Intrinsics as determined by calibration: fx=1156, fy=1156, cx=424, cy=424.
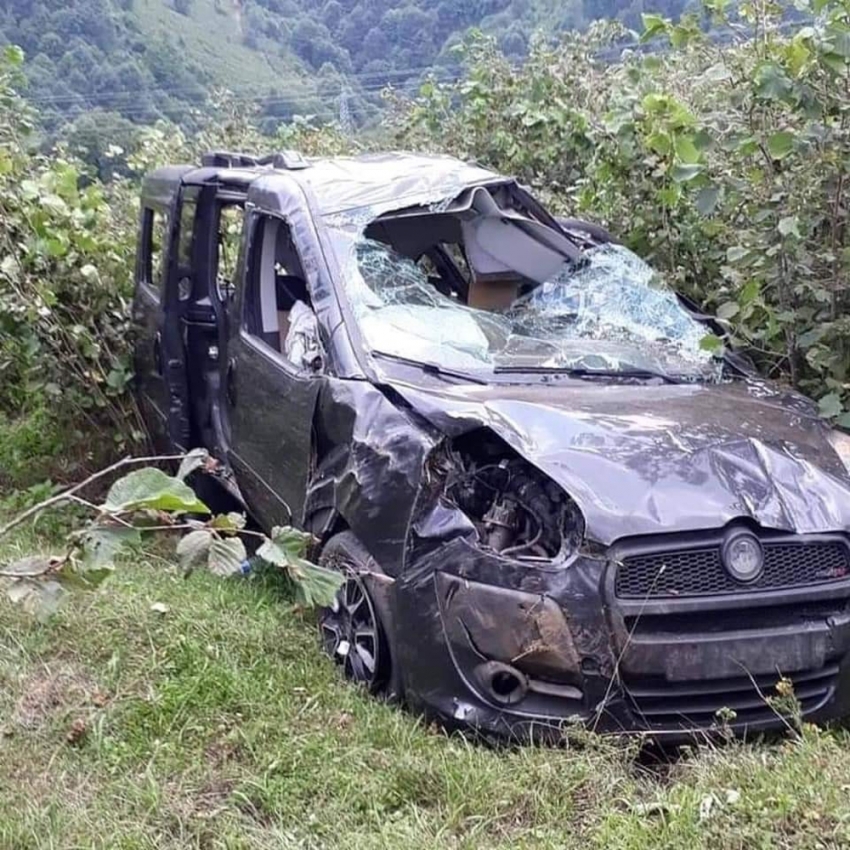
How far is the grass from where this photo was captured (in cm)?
287

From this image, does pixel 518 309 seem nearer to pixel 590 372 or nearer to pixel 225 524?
pixel 590 372

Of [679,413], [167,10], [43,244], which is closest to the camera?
[679,413]

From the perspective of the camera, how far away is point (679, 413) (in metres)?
3.81

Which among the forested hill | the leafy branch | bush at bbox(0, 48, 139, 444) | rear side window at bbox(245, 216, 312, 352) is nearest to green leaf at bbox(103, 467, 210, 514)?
the leafy branch

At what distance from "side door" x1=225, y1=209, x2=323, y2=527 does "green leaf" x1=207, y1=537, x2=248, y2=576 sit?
2040 millimetres

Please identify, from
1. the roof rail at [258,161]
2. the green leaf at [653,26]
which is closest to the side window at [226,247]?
the roof rail at [258,161]

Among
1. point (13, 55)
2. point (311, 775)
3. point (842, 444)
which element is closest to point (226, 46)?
point (13, 55)

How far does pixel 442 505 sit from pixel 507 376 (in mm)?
786

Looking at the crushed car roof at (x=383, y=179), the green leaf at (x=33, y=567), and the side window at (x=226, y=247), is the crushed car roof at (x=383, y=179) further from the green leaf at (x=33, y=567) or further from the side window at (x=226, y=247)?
the green leaf at (x=33, y=567)

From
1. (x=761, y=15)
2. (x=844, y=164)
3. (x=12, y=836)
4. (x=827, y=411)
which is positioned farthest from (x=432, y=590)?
(x=761, y=15)

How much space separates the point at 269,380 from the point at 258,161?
163 cm

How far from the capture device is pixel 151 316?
6.05m

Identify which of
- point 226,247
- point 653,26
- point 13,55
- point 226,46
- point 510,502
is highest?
point 653,26

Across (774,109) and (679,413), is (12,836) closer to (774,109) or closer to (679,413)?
(679,413)
